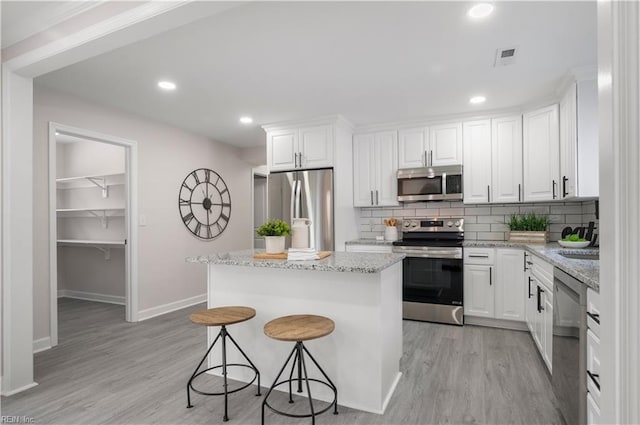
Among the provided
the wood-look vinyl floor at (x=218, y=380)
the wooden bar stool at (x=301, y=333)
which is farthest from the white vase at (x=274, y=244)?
the wood-look vinyl floor at (x=218, y=380)

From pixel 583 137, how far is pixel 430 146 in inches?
61.0

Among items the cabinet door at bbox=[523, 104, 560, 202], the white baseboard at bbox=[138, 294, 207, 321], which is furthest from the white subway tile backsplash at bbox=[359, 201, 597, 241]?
the white baseboard at bbox=[138, 294, 207, 321]

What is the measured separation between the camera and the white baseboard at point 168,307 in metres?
4.03

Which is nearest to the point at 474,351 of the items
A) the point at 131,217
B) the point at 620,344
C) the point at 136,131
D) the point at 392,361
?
the point at 392,361

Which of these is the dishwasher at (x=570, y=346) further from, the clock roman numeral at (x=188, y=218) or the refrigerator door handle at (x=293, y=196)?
the clock roman numeral at (x=188, y=218)

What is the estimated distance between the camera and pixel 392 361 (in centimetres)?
237

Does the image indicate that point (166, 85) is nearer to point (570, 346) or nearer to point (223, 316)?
point (223, 316)

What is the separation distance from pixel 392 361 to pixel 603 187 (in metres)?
1.97

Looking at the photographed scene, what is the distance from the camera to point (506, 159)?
383 centimetres

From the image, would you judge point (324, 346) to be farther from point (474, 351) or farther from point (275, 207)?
point (275, 207)

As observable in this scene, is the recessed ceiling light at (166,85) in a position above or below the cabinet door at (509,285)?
above

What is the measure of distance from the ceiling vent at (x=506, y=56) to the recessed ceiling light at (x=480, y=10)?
531 mm

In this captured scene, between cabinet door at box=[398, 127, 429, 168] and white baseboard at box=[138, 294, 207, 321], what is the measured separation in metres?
3.28

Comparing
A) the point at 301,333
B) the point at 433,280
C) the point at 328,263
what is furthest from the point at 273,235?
the point at 433,280
